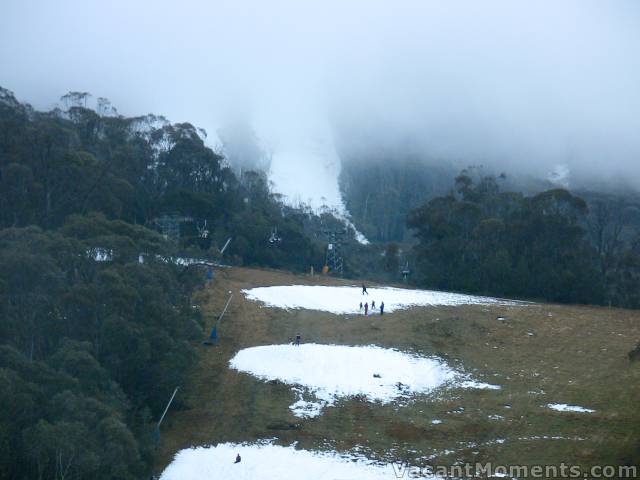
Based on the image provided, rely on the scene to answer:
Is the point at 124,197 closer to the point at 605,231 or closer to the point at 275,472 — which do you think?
the point at 275,472

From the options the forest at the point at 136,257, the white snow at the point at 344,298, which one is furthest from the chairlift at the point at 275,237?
the white snow at the point at 344,298

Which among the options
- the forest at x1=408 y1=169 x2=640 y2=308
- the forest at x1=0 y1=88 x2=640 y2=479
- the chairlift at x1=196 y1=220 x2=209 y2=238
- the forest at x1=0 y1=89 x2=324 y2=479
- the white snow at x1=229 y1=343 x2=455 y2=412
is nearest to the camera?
the forest at x1=0 y1=89 x2=324 y2=479

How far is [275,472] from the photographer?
907 inches

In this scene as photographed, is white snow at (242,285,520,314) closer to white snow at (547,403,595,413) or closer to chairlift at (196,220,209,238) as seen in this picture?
chairlift at (196,220,209,238)

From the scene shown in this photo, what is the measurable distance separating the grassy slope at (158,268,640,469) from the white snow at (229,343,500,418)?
0.70 m

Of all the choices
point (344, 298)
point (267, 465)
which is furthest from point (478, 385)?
point (344, 298)

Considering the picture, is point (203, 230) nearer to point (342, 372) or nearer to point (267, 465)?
point (342, 372)

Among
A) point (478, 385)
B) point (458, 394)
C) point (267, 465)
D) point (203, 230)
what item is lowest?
point (267, 465)

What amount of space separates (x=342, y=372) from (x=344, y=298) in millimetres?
12500

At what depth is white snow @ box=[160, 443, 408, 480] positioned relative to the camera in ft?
74.4

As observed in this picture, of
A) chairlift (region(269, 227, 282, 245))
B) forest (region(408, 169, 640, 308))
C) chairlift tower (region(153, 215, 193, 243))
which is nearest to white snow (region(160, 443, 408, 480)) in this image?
chairlift tower (region(153, 215, 193, 243))

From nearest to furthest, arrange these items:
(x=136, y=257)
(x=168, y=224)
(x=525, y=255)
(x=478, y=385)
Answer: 1. (x=478, y=385)
2. (x=136, y=257)
3. (x=168, y=224)
4. (x=525, y=255)

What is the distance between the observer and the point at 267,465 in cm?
2358

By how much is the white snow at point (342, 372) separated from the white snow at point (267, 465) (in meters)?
3.43
